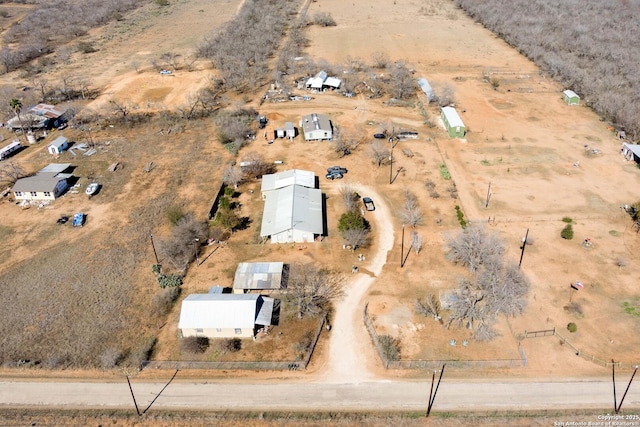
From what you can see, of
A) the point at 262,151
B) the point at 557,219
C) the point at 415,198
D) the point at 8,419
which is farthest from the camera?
the point at 262,151

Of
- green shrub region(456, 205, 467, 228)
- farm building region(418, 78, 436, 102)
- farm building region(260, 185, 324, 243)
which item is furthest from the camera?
farm building region(418, 78, 436, 102)

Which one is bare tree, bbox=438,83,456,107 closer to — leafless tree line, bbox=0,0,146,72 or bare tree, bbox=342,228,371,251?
bare tree, bbox=342,228,371,251

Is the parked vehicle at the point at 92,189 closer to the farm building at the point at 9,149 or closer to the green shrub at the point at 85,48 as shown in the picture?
the farm building at the point at 9,149

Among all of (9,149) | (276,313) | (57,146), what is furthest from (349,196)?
(9,149)

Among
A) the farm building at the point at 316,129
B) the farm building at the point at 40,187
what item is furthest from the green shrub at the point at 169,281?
the farm building at the point at 316,129

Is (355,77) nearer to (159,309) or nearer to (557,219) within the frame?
(557,219)

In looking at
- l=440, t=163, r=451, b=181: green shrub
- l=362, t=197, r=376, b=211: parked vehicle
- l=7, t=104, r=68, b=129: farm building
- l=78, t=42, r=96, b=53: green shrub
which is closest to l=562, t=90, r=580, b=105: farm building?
l=440, t=163, r=451, b=181: green shrub

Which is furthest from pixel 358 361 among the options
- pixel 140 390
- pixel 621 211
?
pixel 621 211
